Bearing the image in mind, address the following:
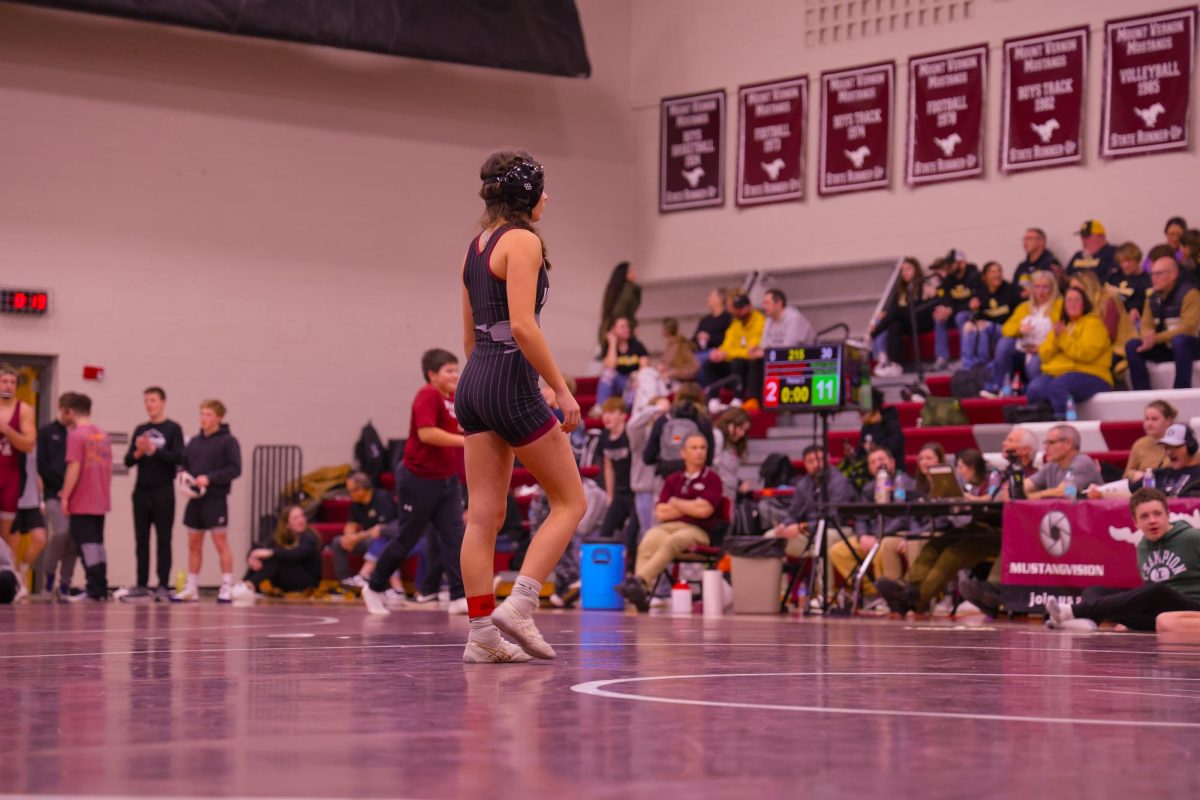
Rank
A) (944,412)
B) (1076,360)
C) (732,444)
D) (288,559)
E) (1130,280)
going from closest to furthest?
(732,444), (1076,360), (944,412), (1130,280), (288,559)

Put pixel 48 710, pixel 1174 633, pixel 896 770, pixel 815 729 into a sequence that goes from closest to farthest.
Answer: pixel 896 770, pixel 815 729, pixel 48 710, pixel 1174 633

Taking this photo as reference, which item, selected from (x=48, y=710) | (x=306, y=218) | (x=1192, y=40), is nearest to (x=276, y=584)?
(x=306, y=218)

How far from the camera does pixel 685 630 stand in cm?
816

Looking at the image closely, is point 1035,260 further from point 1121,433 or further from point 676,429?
point 676,429

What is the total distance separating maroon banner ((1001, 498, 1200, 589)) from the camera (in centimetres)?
950

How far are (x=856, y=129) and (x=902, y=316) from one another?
286cm

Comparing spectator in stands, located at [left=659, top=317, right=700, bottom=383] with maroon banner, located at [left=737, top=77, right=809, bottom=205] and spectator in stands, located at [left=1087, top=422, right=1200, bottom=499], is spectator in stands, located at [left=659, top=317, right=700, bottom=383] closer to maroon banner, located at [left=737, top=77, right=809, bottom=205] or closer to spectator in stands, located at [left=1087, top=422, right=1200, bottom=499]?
maroon banner, located at [left=737, top=77, right=809, bottom=205]

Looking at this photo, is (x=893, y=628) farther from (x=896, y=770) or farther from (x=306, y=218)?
(x=306, y=218)

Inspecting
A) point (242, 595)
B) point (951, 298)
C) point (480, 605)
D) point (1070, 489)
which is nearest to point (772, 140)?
point (951, 298)

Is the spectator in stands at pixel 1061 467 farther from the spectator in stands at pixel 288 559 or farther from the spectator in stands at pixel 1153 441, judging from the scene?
the spectator in stands at pixel 288 559

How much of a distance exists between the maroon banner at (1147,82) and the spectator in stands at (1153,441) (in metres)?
6.24

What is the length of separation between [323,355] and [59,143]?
3.63m

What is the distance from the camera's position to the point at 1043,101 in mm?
16812

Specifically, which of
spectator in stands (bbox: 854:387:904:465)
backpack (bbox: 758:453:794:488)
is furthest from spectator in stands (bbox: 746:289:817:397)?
spectator in stands (bbox: 854:387:904:465)
